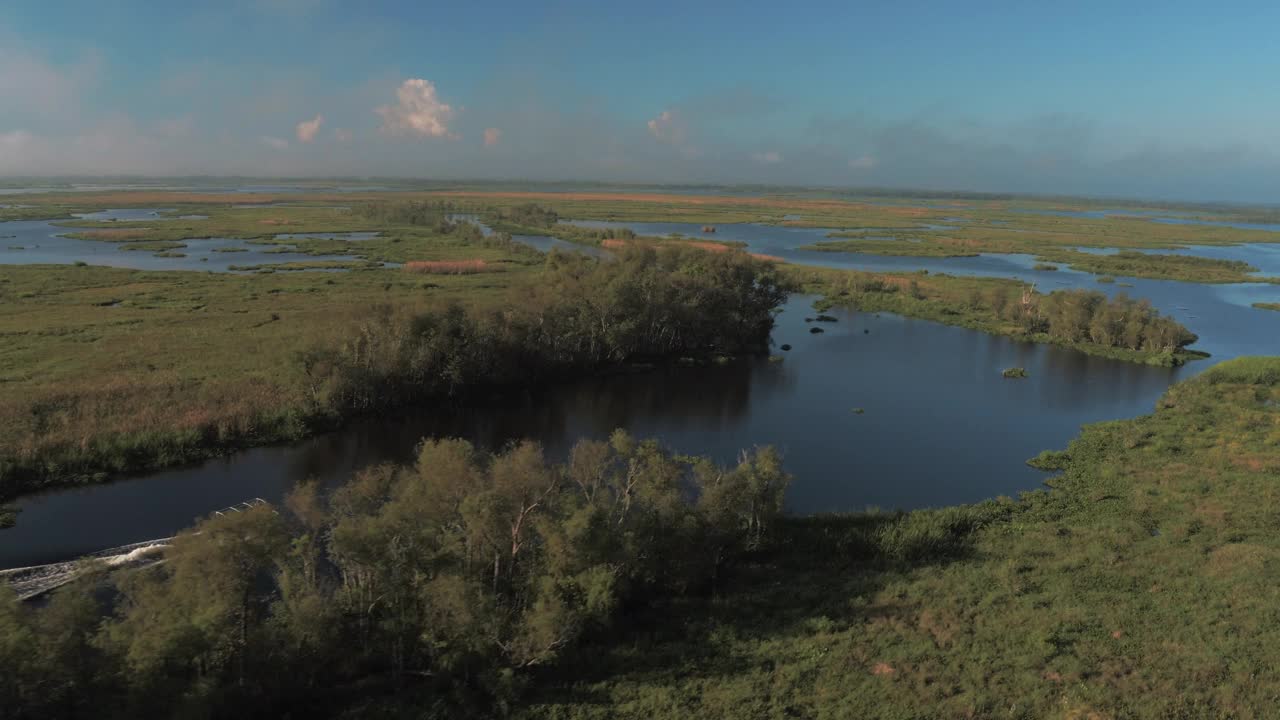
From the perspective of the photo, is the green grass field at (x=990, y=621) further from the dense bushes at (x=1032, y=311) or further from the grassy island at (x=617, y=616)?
the dense bushes at (x=1032, y=311)

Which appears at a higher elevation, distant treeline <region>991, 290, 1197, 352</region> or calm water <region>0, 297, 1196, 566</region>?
distant treeline <region>991, 290, 1197, 352</region>

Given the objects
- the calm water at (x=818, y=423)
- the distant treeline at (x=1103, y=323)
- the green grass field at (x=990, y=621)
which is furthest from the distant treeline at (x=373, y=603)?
the distant treeline at (x=1103, y=323)

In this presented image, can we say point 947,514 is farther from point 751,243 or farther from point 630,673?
point 751,243

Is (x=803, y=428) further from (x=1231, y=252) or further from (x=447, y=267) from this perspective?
(x=1231, y=252)

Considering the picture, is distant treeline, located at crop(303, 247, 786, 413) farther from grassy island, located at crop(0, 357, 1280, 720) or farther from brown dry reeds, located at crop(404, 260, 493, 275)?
brown dry reeds, located at crop(404, 260, 493, 275)

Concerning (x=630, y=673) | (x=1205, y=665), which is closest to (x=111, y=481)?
(x=630, y=673)

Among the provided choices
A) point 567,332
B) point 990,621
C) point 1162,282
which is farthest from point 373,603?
point 1162,282

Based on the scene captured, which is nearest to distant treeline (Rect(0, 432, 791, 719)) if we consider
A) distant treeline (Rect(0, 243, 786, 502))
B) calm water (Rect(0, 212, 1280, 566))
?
calm water (Rect(0, 212, 1280, 566))
